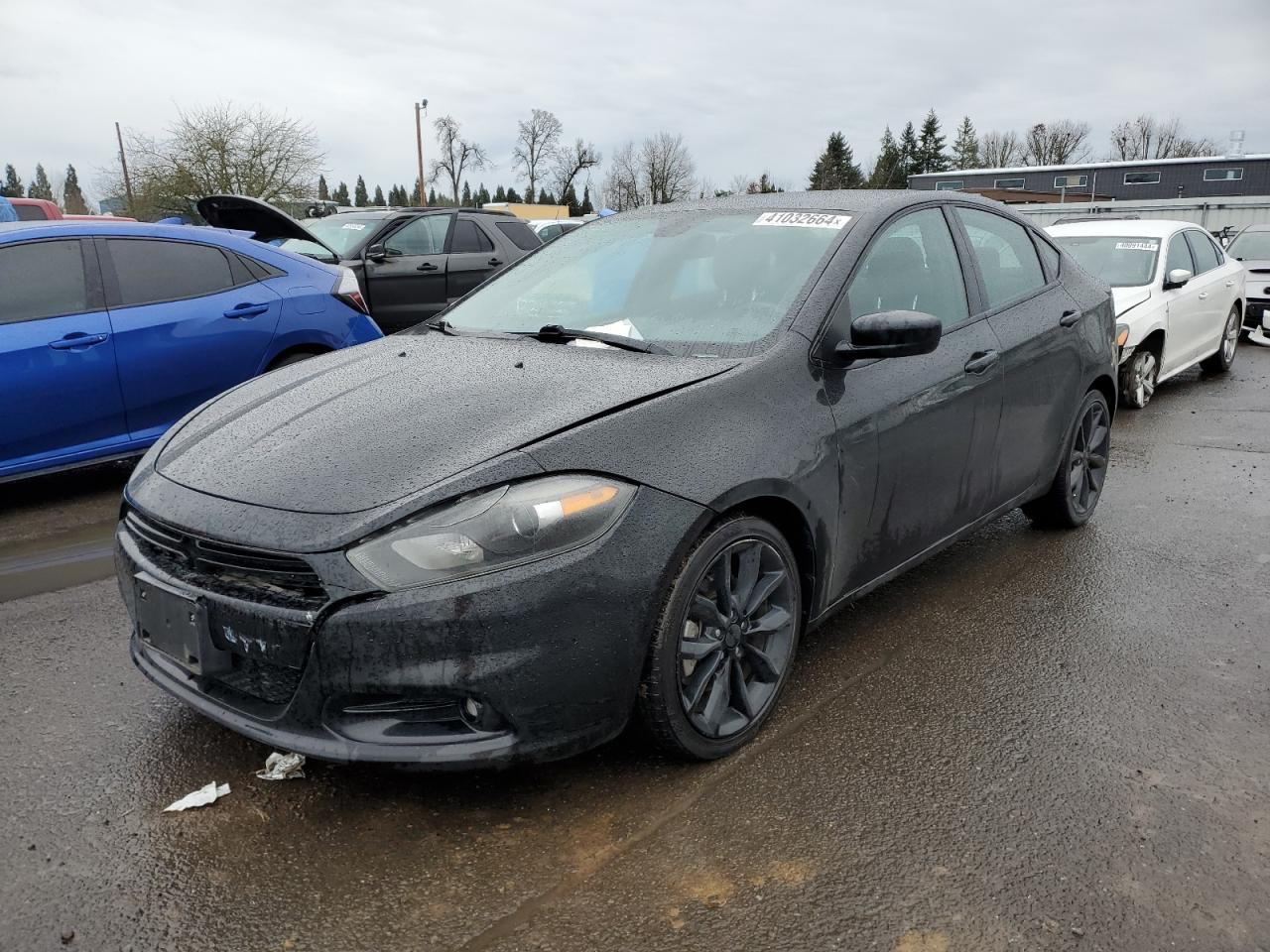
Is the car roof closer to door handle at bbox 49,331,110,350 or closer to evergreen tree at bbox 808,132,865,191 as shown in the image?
door handle at bbox 49,331,110,350

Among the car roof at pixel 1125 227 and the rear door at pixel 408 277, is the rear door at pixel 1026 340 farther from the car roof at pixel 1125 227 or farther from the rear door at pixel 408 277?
the rear door at pixel 408 277

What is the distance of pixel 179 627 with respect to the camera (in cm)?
236

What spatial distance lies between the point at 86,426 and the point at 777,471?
415 cm

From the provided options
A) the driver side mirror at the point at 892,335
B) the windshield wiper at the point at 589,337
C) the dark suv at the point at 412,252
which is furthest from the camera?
the dark suv at the point at 412,252

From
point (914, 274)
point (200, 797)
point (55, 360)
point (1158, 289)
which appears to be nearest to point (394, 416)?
point (200, 797)

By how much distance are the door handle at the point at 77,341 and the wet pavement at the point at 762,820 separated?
190 centimetres

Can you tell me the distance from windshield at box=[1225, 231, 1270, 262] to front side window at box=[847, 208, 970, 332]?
11.7m

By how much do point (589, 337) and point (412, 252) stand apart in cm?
765

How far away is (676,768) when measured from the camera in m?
2.67

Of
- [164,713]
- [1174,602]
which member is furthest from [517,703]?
[1174,602]

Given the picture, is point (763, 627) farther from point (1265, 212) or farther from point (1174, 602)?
point (1265, 212)

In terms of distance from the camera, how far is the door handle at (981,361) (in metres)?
3.50

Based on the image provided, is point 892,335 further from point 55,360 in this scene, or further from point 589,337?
point 55,360

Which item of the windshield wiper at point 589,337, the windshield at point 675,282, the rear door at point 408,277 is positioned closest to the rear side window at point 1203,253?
the windshield at point 675,282
